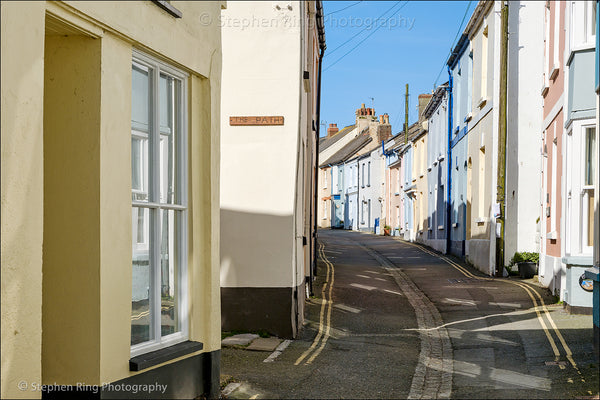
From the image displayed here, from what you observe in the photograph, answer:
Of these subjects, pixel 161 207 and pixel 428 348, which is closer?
pixel 161 207

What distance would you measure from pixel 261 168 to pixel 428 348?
3.70 meters

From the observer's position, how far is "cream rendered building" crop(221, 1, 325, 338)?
1082cm

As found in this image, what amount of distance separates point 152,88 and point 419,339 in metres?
6.65

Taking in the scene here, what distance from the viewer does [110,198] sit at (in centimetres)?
495

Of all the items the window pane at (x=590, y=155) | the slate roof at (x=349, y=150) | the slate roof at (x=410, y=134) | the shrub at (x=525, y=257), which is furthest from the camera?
the slate roof at (x=349, y=150)

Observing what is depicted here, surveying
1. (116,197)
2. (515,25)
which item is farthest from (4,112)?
(515,25)

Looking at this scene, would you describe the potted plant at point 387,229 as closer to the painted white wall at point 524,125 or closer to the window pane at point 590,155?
the painted white wall at point 524,125

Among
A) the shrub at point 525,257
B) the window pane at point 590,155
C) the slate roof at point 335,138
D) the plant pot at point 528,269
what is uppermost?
the slate roof at point 335,138

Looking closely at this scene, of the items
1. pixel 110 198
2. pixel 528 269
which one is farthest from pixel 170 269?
pixel 528 269

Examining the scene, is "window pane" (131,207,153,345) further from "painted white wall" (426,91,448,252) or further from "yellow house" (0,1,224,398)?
"painted white wall" (426,91,448,252)

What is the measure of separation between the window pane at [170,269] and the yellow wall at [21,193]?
6.70 ft

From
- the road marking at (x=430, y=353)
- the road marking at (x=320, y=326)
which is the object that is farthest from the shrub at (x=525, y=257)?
the road marking at (x=320, y=326)

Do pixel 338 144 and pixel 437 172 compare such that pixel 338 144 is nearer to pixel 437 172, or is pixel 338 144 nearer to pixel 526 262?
pixel 437 172

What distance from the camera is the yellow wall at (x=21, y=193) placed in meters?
3.70
